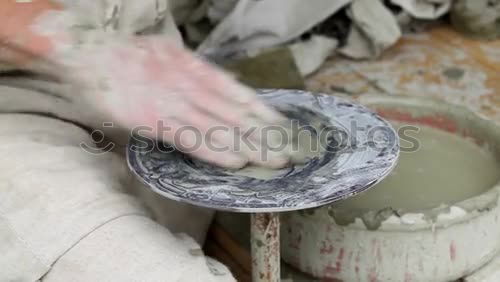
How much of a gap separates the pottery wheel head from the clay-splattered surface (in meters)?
0.93

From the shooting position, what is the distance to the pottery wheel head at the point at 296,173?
122 cm

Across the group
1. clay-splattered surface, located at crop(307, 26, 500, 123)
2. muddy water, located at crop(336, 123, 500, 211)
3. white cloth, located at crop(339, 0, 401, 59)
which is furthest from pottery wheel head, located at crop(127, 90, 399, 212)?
white cloth, located at crop(339, 0, 401, 59)

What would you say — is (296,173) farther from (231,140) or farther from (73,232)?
(73,232)

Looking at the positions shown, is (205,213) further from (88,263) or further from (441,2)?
(441,2)

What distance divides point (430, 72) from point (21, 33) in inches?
63.3

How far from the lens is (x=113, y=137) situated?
1.60 meters

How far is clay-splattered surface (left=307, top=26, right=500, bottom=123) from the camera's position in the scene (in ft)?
7.87

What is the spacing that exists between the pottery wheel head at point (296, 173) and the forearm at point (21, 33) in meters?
0.25

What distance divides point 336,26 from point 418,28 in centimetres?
37

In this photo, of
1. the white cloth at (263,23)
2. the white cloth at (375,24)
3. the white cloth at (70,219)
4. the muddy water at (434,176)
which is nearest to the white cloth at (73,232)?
the white cloth at (70,219)

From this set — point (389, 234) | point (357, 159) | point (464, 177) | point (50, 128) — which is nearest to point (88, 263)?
point (50, 128)

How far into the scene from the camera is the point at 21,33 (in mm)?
1325

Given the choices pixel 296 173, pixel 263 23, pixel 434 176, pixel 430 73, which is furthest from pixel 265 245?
pixel 430 73

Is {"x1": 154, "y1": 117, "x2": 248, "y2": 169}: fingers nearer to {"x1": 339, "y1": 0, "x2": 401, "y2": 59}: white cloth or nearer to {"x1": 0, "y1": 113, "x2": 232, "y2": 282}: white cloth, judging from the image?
{"x1": 0, "y1": 113, "x2": 232, "y2": 282}: white cloth
